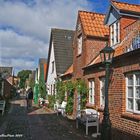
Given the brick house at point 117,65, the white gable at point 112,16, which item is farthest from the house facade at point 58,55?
the white gable at point 112,16

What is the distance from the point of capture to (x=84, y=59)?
60.1ft

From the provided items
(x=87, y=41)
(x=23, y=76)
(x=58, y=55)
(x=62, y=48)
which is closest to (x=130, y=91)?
(x=87, y=41)

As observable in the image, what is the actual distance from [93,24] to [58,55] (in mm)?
11345

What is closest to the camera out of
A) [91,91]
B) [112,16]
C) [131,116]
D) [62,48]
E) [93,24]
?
[131,116]

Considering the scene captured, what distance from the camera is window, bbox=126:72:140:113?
11.4 metres

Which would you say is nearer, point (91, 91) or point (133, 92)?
point (133, 92)

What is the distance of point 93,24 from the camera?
19562 mm

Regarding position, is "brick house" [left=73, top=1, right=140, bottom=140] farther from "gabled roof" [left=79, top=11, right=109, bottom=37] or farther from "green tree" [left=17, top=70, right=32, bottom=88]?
"green tree" [left=17, top=70, right=32, bottom=88]

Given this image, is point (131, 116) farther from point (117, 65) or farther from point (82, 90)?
point (82, 90)

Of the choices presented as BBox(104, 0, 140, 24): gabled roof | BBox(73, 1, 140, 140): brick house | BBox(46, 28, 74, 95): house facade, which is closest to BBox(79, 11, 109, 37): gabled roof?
BBox(73, 1, 140, 140): brick house

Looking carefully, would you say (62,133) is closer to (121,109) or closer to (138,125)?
(121,109)

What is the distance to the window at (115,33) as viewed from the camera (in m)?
15.7

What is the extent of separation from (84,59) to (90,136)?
19.7 ft

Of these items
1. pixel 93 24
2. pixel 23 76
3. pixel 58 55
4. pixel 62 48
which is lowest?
pixel 58 55
